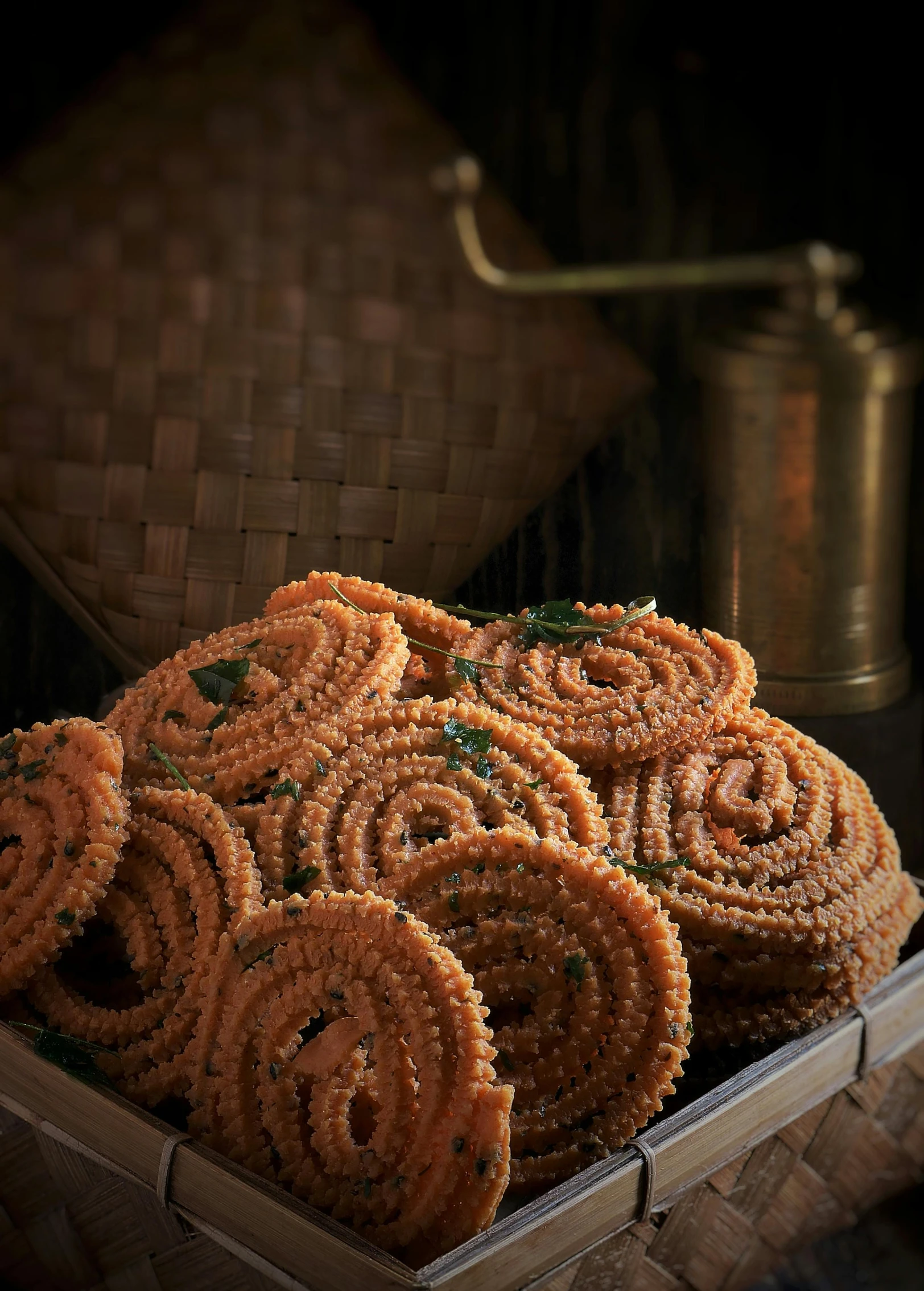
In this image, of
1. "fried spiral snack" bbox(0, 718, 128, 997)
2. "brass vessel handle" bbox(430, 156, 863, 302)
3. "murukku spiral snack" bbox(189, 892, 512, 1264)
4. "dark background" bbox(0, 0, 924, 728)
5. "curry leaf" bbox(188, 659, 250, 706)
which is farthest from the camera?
"dark background" bbox(0, 0, 924, 728)

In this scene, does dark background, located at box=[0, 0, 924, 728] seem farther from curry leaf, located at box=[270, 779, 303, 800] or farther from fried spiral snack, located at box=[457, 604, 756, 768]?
curry leaf, located at box=[270, 779, 303, 800]

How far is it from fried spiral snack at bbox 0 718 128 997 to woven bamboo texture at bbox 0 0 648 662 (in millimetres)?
569

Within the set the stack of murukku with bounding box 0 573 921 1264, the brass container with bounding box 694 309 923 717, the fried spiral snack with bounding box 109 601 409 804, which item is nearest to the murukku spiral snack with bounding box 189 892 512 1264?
the stack of murukku with bounding box 0 573 921 1264

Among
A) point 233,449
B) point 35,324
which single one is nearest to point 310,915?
point 233,449

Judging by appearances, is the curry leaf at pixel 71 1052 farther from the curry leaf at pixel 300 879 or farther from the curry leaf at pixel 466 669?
the curry leaf at pixel 466 669

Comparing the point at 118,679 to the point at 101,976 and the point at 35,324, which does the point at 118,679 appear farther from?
the point at 101,976

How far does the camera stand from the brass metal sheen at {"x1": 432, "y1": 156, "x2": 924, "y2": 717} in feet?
3.94

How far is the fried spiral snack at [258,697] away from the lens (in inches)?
32.0

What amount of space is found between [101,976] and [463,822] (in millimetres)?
238

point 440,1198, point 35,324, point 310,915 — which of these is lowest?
point 440,1198

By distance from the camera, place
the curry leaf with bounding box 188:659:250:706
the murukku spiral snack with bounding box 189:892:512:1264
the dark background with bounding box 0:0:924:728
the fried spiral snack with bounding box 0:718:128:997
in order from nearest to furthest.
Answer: the murukku spiral snack with bounding box 189:892:512:1264
the fried spiral snack with bounding box 0:718:128:997
the curry leaf with bounding box 188:659:250:706
the dark background with bounding box 0:0:924:728

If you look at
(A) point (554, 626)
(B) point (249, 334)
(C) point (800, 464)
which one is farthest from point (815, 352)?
(B) point (249, 334)

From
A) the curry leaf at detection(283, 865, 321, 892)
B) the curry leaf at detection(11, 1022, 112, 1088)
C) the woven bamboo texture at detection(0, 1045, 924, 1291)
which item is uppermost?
the curry leaf at detection(283, 865, 321, 892)

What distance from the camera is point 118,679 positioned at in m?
1.61
